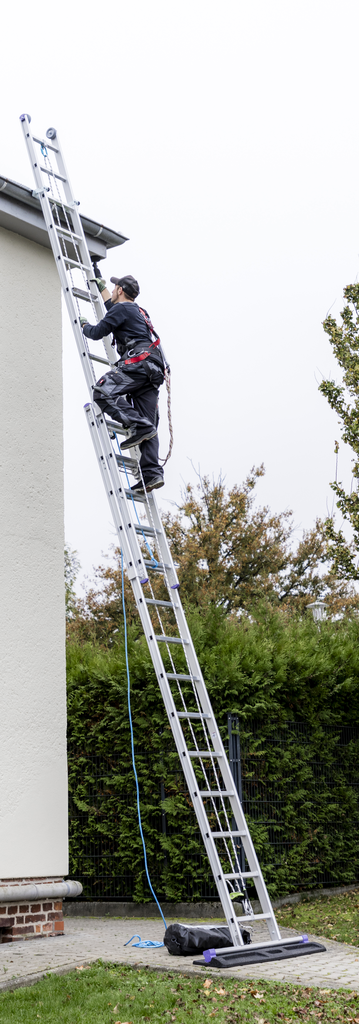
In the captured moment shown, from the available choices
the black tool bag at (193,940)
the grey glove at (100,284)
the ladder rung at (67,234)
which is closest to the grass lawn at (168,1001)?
the black tool bag at (193,940)

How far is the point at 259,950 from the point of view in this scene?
6.00 metres

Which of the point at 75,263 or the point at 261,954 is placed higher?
the point at 75,263

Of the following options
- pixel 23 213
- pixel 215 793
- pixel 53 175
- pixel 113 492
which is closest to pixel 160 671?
pixel 215 793

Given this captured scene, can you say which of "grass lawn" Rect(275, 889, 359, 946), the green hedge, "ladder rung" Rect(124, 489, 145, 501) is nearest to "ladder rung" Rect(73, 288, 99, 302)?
"ladder rung" Rect(124, 489, 145, 501)

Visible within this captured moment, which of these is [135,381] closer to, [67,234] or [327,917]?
[67,234]

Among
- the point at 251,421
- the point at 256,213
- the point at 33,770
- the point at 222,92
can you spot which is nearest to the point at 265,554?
the point at 251,421

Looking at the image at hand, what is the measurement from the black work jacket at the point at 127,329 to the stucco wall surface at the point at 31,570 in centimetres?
98

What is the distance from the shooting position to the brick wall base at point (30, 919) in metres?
6.93

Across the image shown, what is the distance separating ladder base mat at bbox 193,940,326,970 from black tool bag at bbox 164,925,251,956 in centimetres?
16

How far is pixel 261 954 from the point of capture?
591cm

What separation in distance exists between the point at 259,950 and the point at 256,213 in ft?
61.6

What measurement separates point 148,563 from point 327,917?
389cm

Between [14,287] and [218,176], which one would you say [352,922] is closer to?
[14,287]

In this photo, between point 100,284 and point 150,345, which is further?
point 100,284
